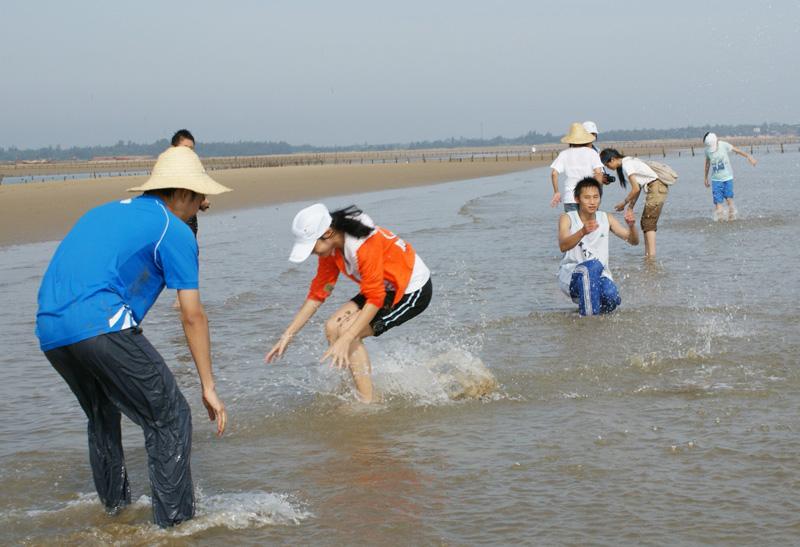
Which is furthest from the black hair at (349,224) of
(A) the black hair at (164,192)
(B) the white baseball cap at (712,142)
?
(B) the white baseball cap at (712,142)

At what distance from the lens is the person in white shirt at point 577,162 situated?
10.9 metres

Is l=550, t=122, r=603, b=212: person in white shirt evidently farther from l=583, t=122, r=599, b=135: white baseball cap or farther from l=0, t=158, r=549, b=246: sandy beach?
l=0, t=158, r=549, b=246: sandy beach

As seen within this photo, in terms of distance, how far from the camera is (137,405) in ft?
12.4

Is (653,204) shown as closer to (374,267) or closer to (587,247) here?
(587,247)

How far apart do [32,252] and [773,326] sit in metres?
12.9

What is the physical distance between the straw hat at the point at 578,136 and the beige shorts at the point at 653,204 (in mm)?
1449

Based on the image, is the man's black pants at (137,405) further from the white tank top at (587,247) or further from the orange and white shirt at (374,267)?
the white tank top at (587,247)

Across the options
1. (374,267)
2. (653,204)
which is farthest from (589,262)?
(653,204)

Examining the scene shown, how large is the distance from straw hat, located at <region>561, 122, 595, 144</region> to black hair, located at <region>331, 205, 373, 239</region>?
20.3 feet

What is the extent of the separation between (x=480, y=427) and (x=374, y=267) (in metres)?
1.15

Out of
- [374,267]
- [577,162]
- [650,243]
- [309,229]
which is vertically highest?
[577,162]

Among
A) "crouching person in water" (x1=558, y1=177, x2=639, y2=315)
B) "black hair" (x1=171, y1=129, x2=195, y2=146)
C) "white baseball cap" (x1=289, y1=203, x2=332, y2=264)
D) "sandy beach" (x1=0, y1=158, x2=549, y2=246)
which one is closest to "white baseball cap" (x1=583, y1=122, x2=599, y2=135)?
"crouching person in water" (x1=558, y1=177, x2=639, y2=315)

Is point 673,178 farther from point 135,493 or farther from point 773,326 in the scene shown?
point 135,493

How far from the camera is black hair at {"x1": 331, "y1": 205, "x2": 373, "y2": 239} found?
5230mm
